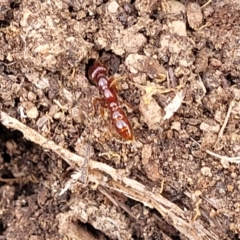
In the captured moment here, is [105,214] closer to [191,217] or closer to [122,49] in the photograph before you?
[191,217]

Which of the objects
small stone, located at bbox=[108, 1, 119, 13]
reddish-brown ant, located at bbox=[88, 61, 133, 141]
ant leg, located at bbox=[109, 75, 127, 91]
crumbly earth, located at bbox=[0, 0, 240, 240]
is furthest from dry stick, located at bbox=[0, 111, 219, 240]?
small stone, located at bbox=[108, 1, 119, 13]

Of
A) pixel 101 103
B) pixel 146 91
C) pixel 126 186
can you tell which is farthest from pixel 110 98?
pixel 126 186

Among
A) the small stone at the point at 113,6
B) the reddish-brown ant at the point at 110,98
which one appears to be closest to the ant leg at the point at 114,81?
the reddish-brown ant at the point at 110,98

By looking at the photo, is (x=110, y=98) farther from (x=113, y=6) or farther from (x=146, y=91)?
(x=113, y=6)

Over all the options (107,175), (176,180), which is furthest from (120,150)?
(176,180)

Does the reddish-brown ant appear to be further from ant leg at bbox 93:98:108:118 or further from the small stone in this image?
the small stone

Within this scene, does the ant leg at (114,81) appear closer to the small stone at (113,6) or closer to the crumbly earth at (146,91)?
the crumbly earth at (146,91)

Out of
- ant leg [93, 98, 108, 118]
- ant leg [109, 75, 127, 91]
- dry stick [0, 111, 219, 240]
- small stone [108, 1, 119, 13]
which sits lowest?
dry stick [0, 111, 219, 240]
